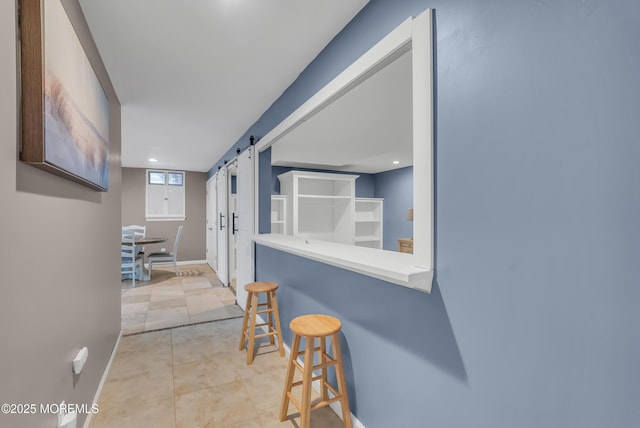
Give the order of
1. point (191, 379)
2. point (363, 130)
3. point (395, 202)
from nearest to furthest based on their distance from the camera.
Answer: point (191, 379) < point (363, 130) < point (395, 202)

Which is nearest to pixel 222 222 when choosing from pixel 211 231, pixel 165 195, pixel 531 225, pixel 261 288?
pixel 211 231

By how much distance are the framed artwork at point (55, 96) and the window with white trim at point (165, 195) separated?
19.2ft

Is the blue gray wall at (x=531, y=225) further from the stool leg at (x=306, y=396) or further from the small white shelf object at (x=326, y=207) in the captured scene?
the small white shelf object at (x=326, y=207)

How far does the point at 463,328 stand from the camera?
1006mm

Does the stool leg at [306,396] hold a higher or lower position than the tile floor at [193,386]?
higher

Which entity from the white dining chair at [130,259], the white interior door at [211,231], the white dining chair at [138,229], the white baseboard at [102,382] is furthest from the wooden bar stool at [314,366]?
the white dining chair at [138,229]

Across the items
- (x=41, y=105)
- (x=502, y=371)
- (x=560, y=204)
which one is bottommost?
(x=502, y=371)

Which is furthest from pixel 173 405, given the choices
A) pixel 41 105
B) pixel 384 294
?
pixel 41 105

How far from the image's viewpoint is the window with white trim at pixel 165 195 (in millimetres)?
6934

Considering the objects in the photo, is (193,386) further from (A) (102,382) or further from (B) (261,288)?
(B) (261,288)

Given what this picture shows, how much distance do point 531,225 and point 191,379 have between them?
242 cm

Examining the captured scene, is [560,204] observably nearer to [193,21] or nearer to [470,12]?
[470,12]

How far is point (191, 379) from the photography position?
2203 mm

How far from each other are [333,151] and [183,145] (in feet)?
7.77
